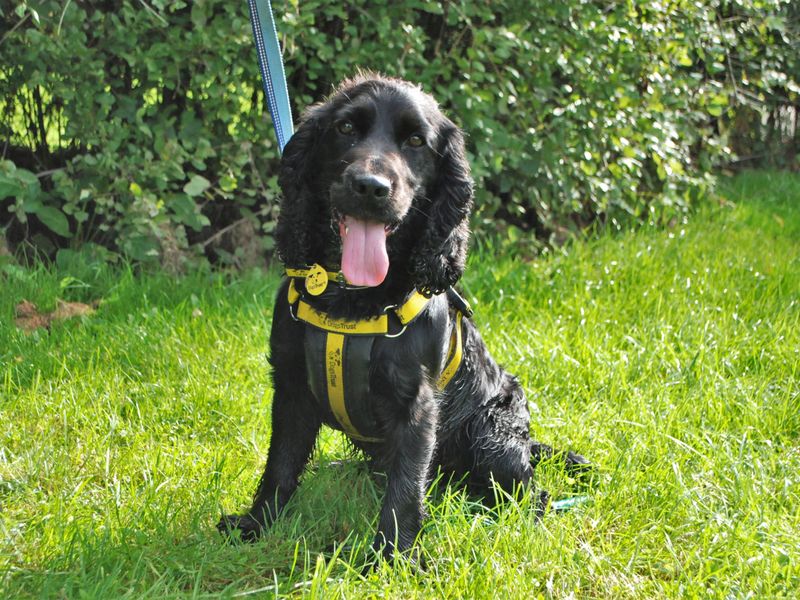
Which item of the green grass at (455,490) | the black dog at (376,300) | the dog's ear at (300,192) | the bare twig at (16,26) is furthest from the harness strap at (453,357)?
the bare twig at (16,26)

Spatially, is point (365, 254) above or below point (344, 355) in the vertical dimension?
above

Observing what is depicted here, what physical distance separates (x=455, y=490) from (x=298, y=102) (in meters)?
2.64

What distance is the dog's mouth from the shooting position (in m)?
2.32

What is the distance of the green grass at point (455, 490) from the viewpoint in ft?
7.42

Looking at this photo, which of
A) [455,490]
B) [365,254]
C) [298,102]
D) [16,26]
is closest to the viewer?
[365,254]

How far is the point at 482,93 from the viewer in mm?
4695

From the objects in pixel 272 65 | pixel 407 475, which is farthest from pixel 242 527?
pixel 272 65

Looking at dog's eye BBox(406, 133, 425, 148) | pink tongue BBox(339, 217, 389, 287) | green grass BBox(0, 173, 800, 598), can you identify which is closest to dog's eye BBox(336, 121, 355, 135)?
dog's eye BBox(406, 133, 425, 148)

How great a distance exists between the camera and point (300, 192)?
102 inches

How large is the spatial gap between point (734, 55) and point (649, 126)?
169cm

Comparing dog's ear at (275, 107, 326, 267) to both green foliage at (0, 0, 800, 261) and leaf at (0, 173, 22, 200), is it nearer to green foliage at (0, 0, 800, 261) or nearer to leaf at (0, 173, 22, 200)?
green foliage at (0, 0, 800, 261)

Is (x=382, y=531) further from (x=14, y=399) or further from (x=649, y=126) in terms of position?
(x=649, y=126)

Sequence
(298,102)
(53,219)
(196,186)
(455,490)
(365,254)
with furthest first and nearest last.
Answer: (298,102)
(196,186)
(53,219)
(455,490)
(365,254)

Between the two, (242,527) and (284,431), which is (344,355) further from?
(242,527)
